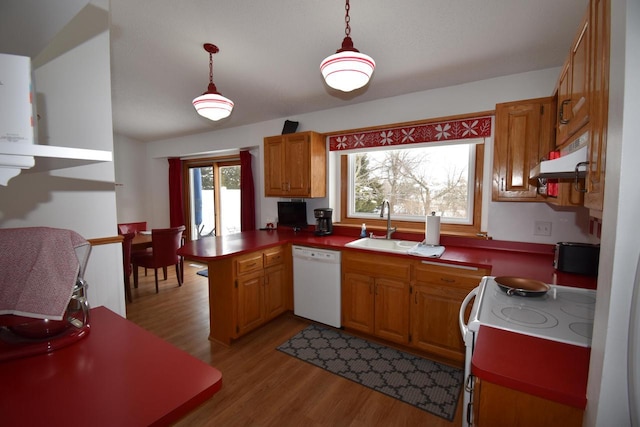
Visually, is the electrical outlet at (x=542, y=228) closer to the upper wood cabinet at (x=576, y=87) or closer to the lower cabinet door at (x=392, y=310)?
the upper wood cabinet at (x=576, y=87)

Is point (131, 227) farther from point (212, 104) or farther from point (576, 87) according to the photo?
point (576, 87)

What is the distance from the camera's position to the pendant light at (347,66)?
1.43 metres

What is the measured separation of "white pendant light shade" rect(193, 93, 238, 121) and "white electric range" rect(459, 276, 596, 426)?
2.08 metres

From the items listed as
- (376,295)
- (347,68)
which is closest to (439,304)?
(376,295)

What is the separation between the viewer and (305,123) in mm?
3473

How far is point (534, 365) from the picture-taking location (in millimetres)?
881

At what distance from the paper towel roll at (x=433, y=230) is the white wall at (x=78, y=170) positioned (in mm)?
2333

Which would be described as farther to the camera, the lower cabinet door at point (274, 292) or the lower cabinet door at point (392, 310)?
the lower cabinet door at point (274, 292)

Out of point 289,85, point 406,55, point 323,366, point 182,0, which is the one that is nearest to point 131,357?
point 323,366

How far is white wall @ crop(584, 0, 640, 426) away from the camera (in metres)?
0.61

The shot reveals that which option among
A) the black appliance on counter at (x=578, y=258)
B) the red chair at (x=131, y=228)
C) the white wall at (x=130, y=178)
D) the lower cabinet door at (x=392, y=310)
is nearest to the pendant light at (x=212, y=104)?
the lower cabinet door at (x=392, y=310)

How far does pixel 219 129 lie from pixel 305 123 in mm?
1670

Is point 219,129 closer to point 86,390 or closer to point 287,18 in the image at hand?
point 287,18

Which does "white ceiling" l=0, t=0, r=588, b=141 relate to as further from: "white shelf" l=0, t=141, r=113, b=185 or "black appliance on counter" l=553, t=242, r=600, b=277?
"black appliance on counter" l=553, t=242, r=600, b=277
